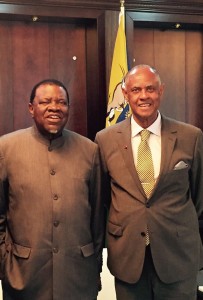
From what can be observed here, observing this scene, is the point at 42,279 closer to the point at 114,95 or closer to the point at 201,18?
the point at 114,95

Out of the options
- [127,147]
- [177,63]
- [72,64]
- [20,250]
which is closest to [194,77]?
[177,63]

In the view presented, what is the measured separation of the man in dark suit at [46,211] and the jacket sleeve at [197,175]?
0.45m

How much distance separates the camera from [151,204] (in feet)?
5.73

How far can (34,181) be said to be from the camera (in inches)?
65.7

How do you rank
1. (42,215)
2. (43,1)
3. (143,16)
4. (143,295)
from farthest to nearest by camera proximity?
1. (143,16)
2. (43,1)
3. (143,295)
4. (42,215)

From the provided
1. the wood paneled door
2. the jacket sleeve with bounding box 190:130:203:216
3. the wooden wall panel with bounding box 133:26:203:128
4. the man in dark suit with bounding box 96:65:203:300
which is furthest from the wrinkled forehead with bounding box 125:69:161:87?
the wooden wall panel with bounding box 133:26:203:128

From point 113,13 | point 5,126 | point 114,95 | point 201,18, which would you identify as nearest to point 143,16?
point 113,13

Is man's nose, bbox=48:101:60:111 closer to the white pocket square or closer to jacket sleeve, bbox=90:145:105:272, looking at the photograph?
jacket sleeve, bbox=90:145:105:272

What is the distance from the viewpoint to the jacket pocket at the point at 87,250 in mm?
1718

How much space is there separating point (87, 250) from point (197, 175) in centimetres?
57

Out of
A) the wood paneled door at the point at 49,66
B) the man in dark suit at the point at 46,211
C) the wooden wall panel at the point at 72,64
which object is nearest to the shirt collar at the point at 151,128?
the man in dark suit at the point at 46,211

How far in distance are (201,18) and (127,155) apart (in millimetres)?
1698

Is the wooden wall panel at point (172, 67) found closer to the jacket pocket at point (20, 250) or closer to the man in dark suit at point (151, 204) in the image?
the man in dark suit at point (151, 204)

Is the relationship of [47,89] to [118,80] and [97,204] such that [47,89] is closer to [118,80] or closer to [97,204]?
[97,204]
